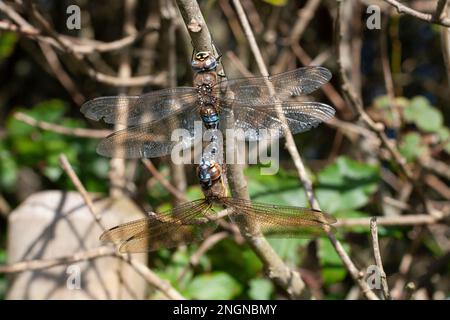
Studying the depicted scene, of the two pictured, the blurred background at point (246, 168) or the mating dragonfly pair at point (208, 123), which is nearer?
the mating dragonfly pair at point (208, 123)

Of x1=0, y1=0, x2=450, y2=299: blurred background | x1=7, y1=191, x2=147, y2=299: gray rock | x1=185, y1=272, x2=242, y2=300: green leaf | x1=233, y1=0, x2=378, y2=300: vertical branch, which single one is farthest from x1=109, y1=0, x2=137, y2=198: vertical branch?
x1=233, y1=0, x2=378, y2=300: vertical branch

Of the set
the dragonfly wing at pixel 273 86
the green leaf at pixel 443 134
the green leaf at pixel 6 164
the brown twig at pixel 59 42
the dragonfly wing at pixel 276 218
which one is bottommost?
the dragonfly wing at pixel 276 218

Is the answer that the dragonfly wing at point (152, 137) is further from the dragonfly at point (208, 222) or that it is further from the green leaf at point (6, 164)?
the green leaf at point (6, 164)

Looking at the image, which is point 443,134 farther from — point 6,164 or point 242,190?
point 6,164

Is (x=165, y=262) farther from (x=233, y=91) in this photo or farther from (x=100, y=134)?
(x=233, y=91)

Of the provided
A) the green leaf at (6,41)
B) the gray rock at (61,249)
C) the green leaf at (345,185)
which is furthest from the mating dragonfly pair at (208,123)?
the green leaf at (6,41)
